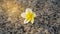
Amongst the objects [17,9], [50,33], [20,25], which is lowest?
[50,33]

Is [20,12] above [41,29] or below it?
above

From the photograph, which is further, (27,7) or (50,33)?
(27,7)

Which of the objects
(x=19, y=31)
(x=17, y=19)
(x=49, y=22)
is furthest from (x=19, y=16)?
(x=49, y=22)

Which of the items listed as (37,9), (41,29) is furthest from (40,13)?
(41,29)

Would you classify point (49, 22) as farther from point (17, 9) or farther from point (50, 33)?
point (17, 9)

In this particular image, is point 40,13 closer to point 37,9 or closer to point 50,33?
point 37,9

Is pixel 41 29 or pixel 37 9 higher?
pixel 37 9
